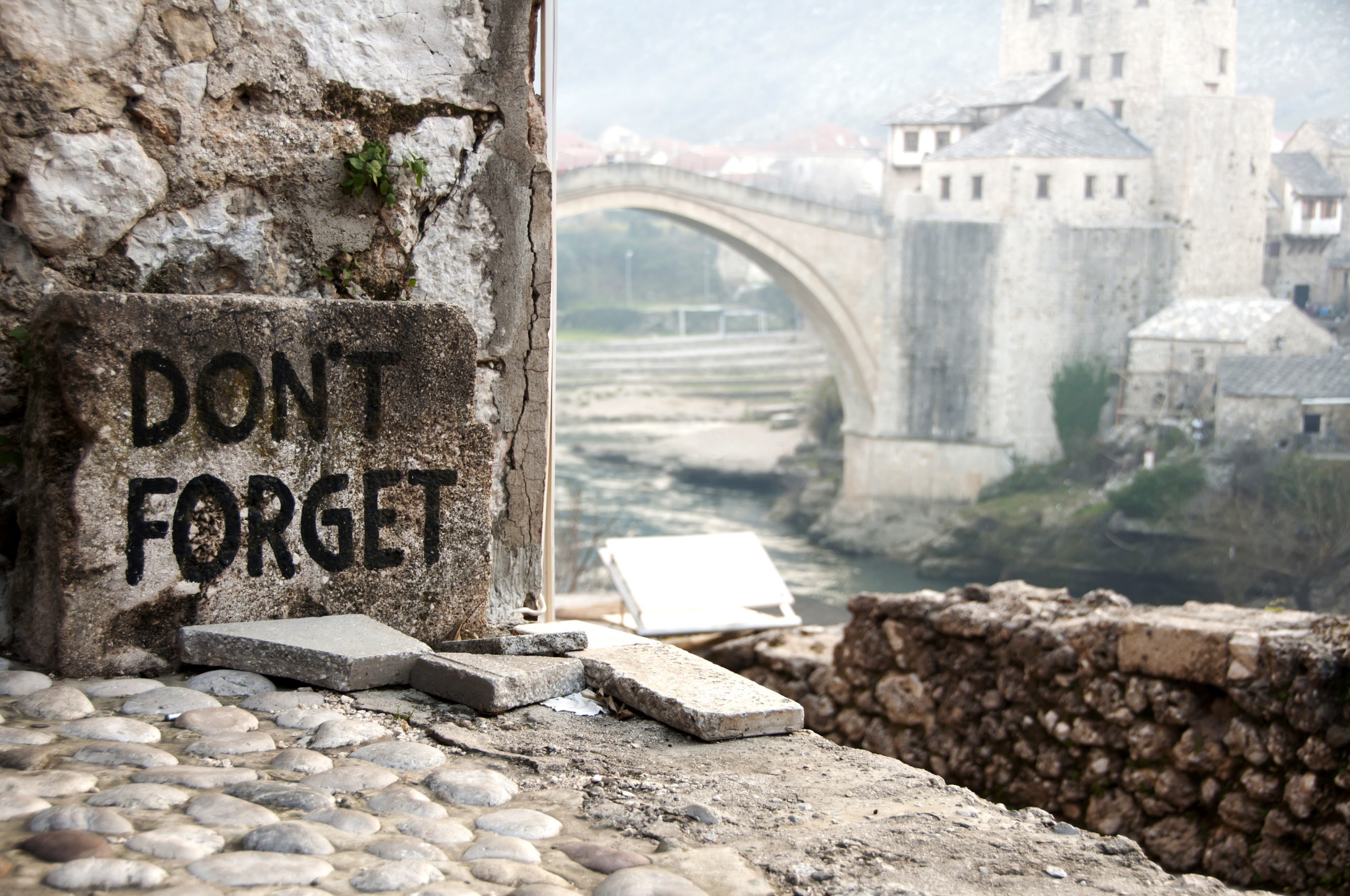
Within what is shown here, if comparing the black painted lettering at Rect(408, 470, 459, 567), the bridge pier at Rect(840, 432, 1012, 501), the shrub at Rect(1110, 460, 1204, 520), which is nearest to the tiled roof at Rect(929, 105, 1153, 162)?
the bridge pier at Rect(840, 432, 1012, 501)

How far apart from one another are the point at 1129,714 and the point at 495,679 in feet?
7.76

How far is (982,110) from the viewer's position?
30.6 m

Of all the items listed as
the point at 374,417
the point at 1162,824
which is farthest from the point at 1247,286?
the point at 374,417

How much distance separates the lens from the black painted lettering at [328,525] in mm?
2295

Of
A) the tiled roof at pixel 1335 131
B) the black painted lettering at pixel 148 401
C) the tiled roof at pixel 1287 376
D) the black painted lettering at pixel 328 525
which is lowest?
the black painted lettering at pixel 328 525

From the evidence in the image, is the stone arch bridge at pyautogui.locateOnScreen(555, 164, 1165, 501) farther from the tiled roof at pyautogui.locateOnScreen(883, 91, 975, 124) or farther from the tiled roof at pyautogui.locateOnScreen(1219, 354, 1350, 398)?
the tiled roof at pyautogui.locateOnScreen(883, 91, 975, 124)

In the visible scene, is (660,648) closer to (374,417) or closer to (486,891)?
(374,417)

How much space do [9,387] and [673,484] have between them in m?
32.2

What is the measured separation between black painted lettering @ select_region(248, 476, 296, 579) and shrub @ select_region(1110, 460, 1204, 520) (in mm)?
22553

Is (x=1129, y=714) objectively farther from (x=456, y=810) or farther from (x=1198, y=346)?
(x=1198, y=346)

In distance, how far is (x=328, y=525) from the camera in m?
2.31

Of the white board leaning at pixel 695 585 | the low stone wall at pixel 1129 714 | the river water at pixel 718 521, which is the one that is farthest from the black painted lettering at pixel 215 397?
the river water at pixel 718 521

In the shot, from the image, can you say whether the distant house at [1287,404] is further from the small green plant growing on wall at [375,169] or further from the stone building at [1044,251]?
the small green plant growing on wall at [375,169]

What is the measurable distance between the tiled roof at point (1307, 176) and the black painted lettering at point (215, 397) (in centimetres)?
3308
